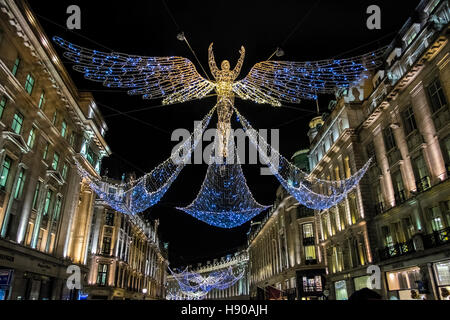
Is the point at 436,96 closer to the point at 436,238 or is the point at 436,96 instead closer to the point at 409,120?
the point at 409,120

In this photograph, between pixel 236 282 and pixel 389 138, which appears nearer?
pixel 389 138

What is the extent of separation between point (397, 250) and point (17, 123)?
1070 inches

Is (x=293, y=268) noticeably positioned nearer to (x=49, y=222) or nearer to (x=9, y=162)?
(x=49, y=222)

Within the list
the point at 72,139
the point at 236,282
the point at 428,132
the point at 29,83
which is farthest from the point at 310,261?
the point at 236,282

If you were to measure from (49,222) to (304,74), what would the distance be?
73.7 feet

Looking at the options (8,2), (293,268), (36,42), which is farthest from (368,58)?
(293,268)

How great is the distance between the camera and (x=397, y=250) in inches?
899

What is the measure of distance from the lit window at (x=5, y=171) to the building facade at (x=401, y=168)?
84.2ft

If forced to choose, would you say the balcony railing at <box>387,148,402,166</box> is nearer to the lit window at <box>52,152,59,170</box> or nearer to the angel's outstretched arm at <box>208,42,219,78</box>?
the angel's outstretched arm at <box>208,42,219,78</box>

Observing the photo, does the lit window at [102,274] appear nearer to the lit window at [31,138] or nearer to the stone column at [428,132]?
the lit window at [31,138]

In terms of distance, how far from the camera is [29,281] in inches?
832

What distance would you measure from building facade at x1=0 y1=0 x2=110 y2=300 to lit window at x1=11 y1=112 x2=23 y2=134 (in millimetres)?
62

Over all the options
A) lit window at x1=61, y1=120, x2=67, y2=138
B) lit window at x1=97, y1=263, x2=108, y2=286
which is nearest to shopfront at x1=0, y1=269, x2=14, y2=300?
lit window at x1=61, y1=120, x2=67, y2=138
